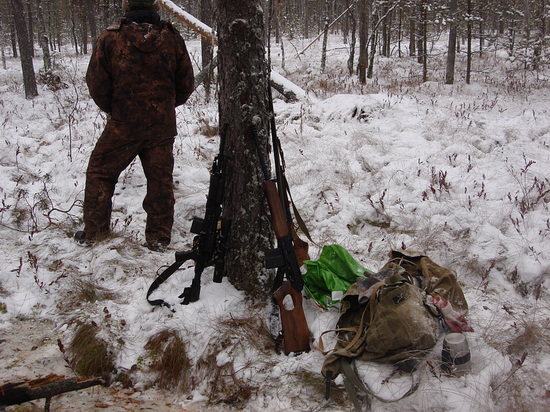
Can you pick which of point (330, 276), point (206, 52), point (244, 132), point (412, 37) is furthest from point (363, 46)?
point (412, 37)

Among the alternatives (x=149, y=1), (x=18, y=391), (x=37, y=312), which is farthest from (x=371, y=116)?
(x=18, y=391)

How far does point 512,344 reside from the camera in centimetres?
215

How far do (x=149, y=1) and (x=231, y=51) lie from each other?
1.33 meters

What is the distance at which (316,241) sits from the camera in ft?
12.3

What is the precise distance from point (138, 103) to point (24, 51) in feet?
36.8

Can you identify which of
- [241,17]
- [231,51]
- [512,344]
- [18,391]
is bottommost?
[512,344]

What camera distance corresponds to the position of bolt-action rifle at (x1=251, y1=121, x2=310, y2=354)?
7.54ft

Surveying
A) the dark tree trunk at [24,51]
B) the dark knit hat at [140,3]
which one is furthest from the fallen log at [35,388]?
the dark tree trunk at [24,51]

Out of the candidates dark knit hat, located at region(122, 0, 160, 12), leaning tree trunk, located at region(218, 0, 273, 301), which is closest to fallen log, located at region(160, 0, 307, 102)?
dark knit hat, located at region(122, 0, 160, 12)

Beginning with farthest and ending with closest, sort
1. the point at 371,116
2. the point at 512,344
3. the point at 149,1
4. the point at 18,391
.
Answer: the point at 371,116 < the point at 149,1 < the point at 512,344 < the point at 18,391

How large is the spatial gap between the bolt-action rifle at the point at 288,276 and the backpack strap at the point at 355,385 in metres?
0.33

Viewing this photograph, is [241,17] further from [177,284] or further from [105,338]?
[105,338]

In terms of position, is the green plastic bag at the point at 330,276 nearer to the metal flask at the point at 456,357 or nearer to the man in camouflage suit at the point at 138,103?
the metal flask at the point at 456,357

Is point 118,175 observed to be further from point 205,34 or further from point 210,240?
point 205,34
